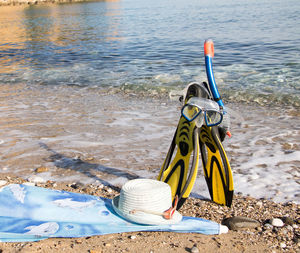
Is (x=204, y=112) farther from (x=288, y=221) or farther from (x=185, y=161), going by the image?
(x=288, y=221)

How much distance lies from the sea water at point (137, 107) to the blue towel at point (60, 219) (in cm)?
83

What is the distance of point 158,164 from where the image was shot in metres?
4.43

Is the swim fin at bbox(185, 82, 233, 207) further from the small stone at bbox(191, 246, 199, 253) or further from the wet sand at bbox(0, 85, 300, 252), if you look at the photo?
the small stone at bbox(191, 246, 199, 253)

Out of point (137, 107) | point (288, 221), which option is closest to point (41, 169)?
point (288, 221)

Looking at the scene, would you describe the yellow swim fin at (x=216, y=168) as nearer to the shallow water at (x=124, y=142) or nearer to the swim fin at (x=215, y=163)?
the swim fin at (x=215, y=163)

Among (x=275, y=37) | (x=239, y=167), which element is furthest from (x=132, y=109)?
(x=275, y=37)

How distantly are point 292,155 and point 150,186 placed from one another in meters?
2.57

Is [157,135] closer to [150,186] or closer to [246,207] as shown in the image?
[246,207]

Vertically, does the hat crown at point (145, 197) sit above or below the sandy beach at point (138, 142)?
above

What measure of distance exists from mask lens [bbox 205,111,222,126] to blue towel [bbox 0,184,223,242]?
80 centimetres

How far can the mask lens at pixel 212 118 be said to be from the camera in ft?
9.97

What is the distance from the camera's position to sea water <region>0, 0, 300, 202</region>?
4301 mm

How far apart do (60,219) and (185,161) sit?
3.91ft

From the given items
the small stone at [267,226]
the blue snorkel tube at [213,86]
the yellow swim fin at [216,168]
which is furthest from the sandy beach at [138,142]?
the blue snorkel tube at [213,86]
